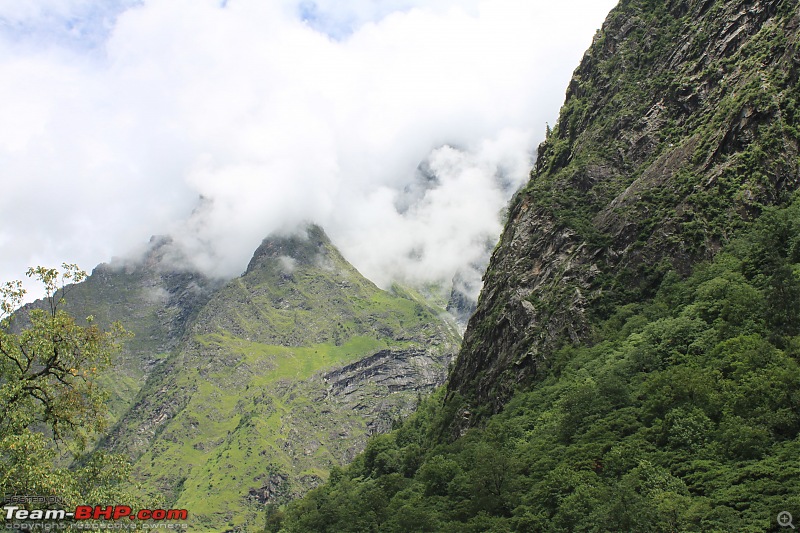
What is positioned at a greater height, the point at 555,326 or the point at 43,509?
the point at 555,326

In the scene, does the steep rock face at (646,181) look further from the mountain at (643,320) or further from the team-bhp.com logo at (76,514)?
the team-bhp.com logo at (76,514)

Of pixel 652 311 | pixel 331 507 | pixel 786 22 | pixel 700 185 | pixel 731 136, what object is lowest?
pixel 331 507

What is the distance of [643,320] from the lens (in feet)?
341

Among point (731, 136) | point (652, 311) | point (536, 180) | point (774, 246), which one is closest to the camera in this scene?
point (774, 246)

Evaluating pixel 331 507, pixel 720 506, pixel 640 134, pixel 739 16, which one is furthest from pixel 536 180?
pixel 720 506

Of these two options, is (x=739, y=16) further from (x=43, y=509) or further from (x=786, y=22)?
(x=43, y=509)

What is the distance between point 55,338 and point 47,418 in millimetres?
4160

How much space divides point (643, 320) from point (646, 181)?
4535 centimetres

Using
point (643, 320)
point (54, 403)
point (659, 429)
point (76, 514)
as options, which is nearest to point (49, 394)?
point (54, 403)

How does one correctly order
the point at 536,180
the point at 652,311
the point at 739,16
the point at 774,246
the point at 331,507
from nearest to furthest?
the point at 774,246
the point at 652,311
the point at 331,507
the point at 739,16
the point at 536,180

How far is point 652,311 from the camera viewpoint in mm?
104812

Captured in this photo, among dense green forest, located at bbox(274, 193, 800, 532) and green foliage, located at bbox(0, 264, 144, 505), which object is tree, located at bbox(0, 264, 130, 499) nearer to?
green foliage, located at bbox(0, 264, 144, 505)

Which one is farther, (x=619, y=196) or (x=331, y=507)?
(x=619, y=196)

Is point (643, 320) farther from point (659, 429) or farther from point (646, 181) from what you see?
point (646, 181)
